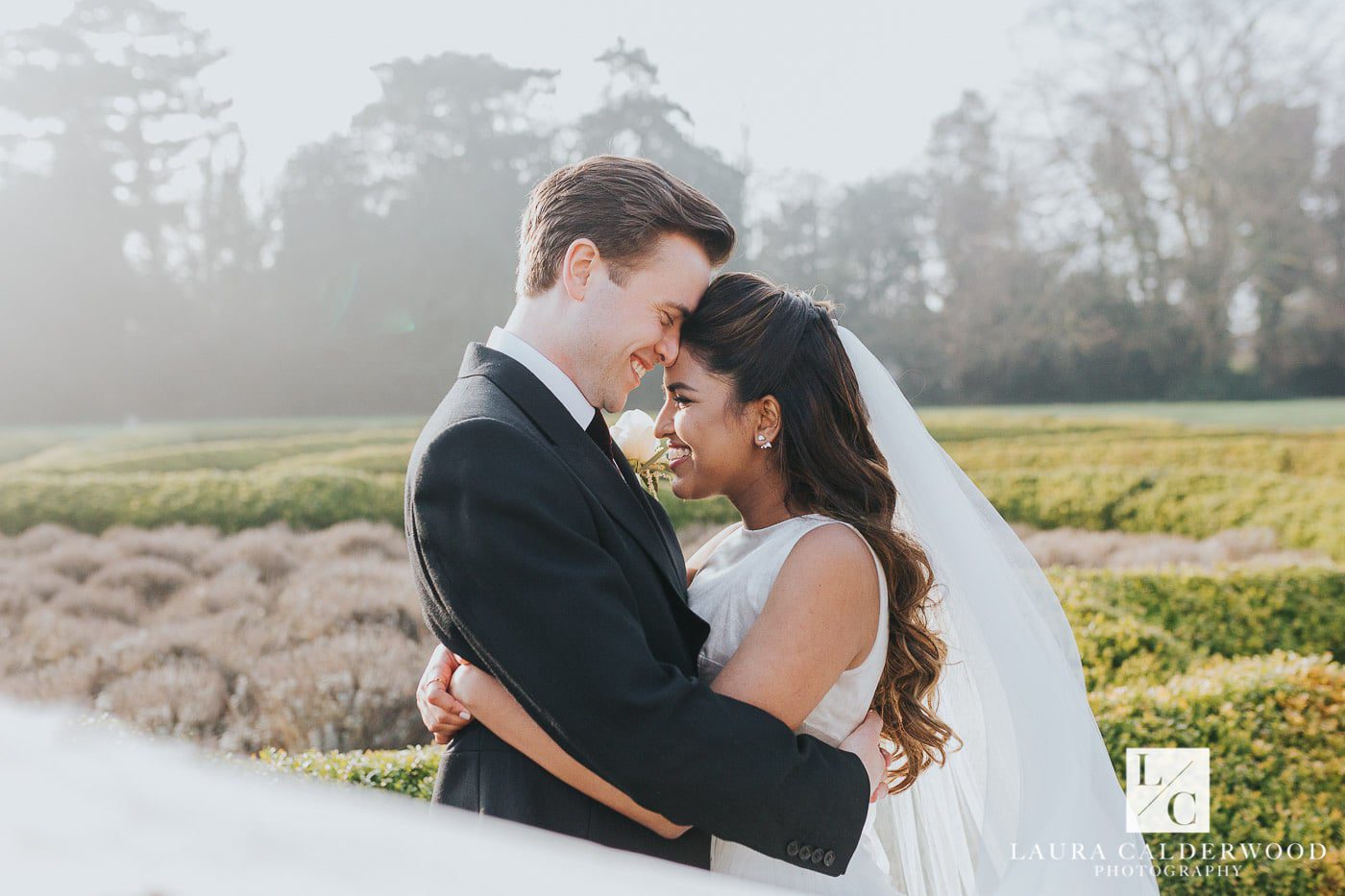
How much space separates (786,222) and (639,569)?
31.3 feet

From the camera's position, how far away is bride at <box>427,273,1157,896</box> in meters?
2.18

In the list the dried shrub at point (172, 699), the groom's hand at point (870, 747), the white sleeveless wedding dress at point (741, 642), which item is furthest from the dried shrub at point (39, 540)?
the groom's hand at point (870, 747)

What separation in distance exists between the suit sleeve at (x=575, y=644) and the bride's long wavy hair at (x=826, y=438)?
26.1 inches

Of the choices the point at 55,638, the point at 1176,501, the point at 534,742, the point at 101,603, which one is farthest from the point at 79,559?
the point at 1176,501

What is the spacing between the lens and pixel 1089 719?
236 cm

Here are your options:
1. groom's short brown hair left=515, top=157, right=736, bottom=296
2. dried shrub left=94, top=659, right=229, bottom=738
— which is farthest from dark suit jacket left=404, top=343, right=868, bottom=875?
dried shrub left=94, top=659, right=229, bottom=738

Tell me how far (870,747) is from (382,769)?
8.10 feet

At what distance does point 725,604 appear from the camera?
228 centimetres

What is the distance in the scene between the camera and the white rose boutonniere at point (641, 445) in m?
2.61

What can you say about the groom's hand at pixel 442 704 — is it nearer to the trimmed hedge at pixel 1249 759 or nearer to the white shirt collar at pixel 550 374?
the white shirt collar at pixel 550 374

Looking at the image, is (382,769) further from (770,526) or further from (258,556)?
(258,556)

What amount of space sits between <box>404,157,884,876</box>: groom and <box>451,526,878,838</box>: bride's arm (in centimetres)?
7

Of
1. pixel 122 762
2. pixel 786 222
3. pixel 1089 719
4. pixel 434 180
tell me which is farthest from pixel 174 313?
pixel 122 762

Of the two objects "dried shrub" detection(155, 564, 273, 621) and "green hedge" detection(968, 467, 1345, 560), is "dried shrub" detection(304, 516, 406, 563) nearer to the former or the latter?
"dried shrub" detection(155, 564, 273, 621)
